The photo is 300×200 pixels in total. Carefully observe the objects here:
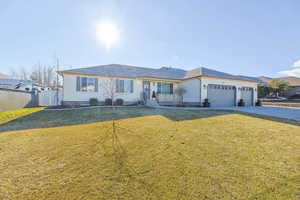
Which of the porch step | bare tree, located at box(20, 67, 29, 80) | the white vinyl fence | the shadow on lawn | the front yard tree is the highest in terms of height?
bare tree, located at box(20, 67, 29, 80)

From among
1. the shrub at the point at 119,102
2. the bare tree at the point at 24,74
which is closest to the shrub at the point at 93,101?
the shrub at the point at 119,102

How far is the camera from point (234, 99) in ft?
49.5

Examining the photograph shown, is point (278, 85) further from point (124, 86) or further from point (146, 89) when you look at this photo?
point (124, 86)

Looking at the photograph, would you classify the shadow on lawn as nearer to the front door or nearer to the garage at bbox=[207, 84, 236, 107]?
the garage at bbox=[207, 84, 236, 107]

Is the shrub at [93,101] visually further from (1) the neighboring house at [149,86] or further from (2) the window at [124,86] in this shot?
(2) the window at [124,86]

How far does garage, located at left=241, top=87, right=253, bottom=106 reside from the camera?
15648 millimetres

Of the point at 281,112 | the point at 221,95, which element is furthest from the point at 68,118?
the point at 281,112

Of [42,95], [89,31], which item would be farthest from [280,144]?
[42,95]

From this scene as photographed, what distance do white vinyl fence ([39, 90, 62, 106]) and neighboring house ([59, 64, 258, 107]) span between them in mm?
4782

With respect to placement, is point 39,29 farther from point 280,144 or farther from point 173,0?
point 280,144

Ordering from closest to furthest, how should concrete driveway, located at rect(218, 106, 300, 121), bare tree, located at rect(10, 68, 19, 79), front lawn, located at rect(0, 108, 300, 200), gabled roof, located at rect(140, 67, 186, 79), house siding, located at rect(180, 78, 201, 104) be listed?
front lawn, located at rect(0, 108, 300, 200) < concrete driveway, located at rect(218, 106, 300, 121) < house siding, located at rect(180, 78, 201, 104) < gabled roof, located at rect(140, 67, 186, 79) < bare tree, located at rect(10, 68, 19, 79)

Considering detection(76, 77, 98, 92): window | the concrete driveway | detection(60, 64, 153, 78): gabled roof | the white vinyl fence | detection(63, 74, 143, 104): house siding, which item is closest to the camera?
the concrete driveway

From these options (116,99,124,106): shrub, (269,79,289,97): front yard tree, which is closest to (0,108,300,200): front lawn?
(116,99,124,106): shrub

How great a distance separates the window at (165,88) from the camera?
585 inches
